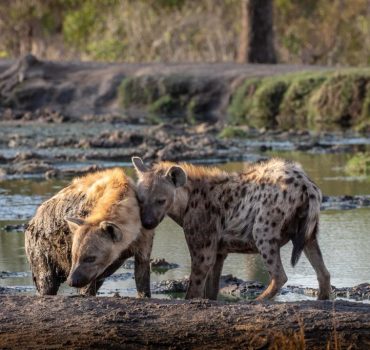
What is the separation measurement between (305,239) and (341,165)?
784 centimetres

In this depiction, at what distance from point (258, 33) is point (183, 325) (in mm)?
19589

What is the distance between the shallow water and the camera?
8.00 metres

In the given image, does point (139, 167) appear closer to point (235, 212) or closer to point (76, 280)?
point (235, 212)

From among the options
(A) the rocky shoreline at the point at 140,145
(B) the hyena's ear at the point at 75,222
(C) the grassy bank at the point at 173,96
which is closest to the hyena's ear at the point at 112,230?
(B) the hyena's ear at the point at 75,222

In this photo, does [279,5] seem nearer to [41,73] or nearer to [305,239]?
[41,73]

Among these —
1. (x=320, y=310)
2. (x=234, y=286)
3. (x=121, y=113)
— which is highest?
(x=320, y=310)

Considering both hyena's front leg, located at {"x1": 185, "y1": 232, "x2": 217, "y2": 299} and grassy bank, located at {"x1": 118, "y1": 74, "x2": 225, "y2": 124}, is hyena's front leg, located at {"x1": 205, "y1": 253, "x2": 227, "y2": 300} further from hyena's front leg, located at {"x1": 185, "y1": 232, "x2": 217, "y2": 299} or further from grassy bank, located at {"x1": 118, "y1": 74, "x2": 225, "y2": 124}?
grassy bank, located at {"x1": 118, "y1": 74, "x2": 225, "y2": 124}

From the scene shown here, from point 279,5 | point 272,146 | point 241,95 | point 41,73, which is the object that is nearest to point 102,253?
point 272,146

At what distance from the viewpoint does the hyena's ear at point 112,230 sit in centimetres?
638

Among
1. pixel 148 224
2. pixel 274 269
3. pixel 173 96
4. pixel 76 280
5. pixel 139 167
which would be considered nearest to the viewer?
pixel 76 280

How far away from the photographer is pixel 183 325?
5754mm

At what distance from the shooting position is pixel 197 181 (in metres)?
7.49

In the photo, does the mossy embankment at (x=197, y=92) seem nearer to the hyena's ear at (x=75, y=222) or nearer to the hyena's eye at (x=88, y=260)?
the hyena's ear at (x=75, y=222)

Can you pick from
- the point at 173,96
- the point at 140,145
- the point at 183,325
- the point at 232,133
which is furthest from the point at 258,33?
the point at 183,325
